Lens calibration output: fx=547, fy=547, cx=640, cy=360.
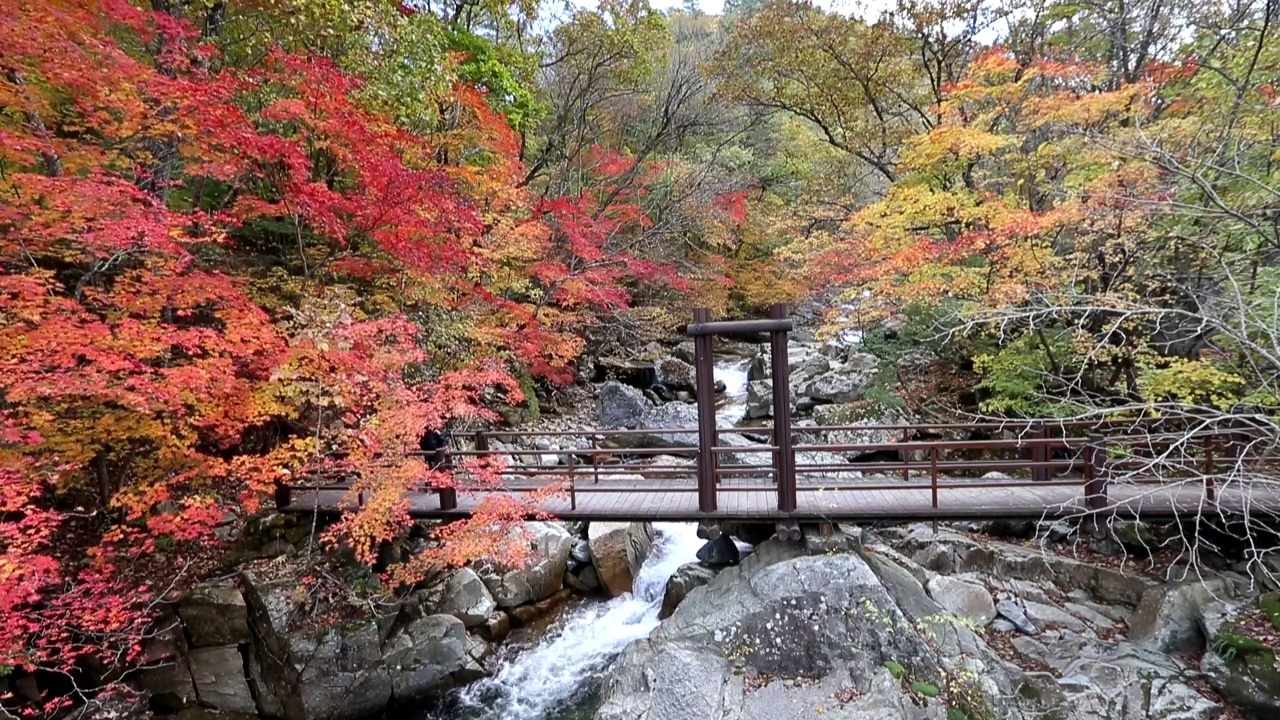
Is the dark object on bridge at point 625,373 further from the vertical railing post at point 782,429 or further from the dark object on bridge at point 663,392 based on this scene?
the vertical railing post at point 782,429

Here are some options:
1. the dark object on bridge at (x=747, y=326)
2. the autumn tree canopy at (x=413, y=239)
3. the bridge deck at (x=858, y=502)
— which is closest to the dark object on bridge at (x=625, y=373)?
the autumn tree canopy at (x=413, y=239)

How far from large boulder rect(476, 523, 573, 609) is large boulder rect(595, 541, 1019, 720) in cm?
288

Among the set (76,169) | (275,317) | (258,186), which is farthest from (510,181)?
(76,169)

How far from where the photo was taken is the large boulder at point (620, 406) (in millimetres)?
16109

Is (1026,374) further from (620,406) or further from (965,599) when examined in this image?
(620,406)

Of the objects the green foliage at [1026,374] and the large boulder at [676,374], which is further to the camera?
the large boulder at [676,374]

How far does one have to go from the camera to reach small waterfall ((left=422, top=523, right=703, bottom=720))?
285 inches

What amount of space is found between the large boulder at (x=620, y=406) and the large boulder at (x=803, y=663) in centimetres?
965

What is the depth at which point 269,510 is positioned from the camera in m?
8.34

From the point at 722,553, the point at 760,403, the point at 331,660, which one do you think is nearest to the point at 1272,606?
the point at 722,553

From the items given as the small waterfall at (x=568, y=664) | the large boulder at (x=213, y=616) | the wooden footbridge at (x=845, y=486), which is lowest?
the small waterfall at (x=568, y=664)

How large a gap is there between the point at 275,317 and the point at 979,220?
1180 centimetres

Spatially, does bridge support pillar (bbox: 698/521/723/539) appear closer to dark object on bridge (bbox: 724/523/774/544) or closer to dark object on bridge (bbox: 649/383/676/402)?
dark object on bridge (bbox: 724/523/774/544)

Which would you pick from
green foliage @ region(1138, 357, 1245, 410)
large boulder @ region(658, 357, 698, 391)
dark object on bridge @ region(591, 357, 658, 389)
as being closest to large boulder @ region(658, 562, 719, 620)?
green foliage @ region(1138, 357, 1245, 410)
